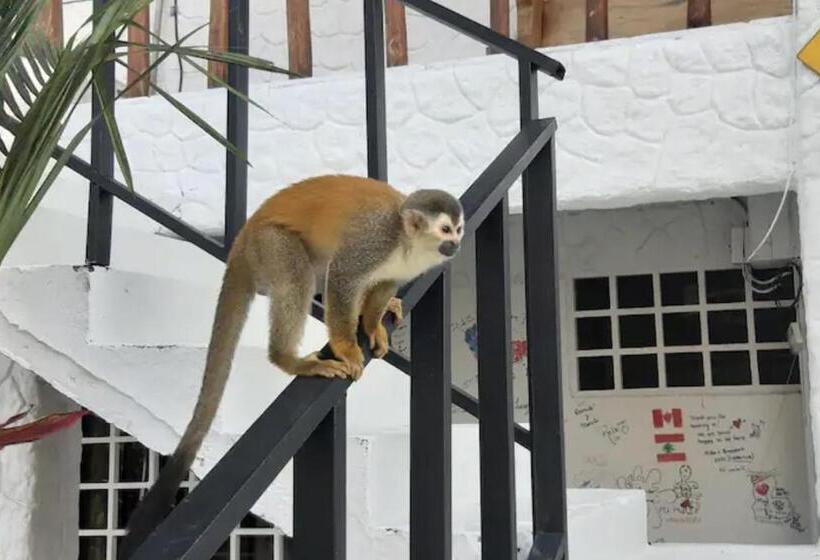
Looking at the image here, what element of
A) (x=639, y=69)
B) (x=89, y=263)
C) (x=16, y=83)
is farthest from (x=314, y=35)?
(x=16, y=83)

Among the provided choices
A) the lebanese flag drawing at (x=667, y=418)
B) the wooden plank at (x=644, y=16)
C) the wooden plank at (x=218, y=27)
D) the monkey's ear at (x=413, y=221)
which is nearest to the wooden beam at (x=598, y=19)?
the wooden plank at (x=644, y=16)

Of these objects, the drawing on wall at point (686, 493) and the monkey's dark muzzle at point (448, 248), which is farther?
the drawing on wall at point (686, 493)

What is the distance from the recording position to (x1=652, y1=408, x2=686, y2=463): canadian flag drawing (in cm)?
358

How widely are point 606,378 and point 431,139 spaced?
51.9 inches

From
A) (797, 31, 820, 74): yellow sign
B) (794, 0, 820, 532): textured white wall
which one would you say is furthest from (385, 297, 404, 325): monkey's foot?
(797, 31, 820, 74): yellow sign

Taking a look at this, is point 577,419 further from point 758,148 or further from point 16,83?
point 16,83

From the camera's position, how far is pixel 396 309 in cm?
113

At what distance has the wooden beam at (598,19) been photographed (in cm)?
297

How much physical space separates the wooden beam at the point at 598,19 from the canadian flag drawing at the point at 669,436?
151 cm

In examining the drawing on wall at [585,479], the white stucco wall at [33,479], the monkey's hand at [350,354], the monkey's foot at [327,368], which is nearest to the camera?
the monkey's foot at [327,368]

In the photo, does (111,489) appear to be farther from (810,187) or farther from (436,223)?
(810,187)

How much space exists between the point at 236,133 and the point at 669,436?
7.77 ft

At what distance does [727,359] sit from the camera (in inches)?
142

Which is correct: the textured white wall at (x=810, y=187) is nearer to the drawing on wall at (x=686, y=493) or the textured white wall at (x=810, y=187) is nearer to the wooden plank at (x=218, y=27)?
the drawing on wall at (x=686, y=493)
